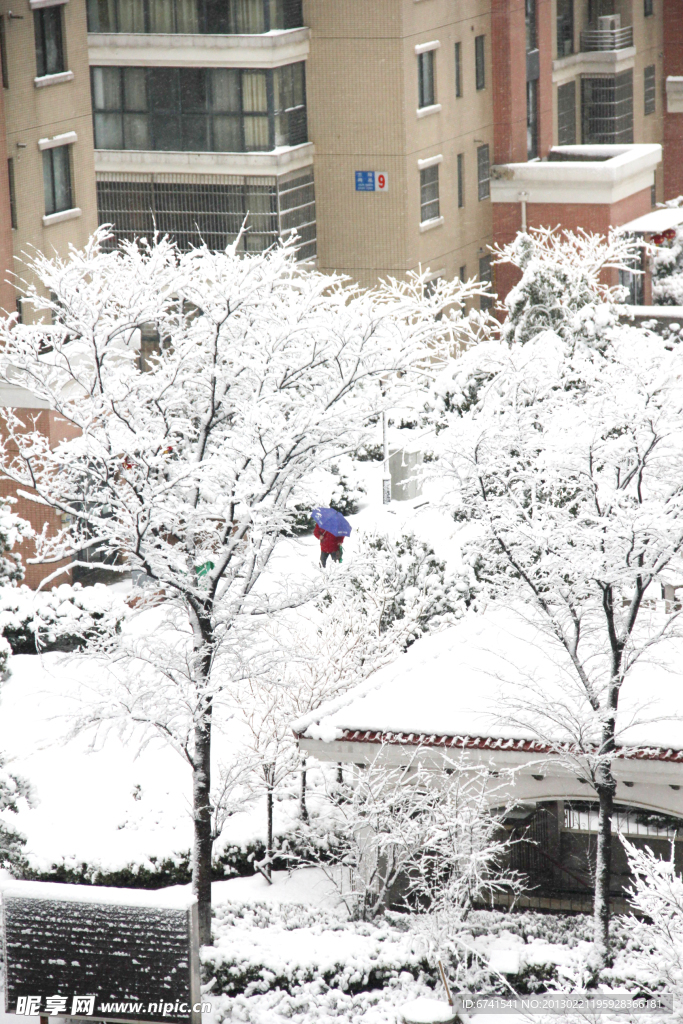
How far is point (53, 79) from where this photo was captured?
2808 centimetres

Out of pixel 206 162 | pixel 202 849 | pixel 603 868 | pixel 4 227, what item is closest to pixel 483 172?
pixel 206 162

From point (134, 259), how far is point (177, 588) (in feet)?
12.9

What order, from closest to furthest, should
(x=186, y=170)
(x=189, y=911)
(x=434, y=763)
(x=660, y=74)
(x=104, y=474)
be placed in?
(x=189, y=911) < (x=104, y=474) < (x=434, y=763) < (x=186, y=170) < (x=660, y=74)

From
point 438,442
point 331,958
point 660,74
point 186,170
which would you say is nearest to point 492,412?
point 438,442

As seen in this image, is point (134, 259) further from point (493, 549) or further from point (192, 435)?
point (493, 549)

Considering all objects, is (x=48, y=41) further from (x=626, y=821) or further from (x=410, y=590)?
(x=626, y=821)

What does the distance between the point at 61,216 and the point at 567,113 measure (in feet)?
75.2

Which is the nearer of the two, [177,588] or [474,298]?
[177,588]

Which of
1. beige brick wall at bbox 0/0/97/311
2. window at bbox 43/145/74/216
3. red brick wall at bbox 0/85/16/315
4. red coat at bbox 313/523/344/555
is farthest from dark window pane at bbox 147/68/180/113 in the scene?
red coat at bbox 313/523/344/555

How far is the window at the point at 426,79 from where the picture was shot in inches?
1457

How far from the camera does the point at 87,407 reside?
16.3 meters

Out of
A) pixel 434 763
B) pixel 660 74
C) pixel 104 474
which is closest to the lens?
pixel 104 474

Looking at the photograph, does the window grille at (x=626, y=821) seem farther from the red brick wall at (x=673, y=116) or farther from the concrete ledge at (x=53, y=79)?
the red brick wall at (x=673, y=116)

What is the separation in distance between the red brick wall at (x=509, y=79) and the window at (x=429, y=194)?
370 centimetres
